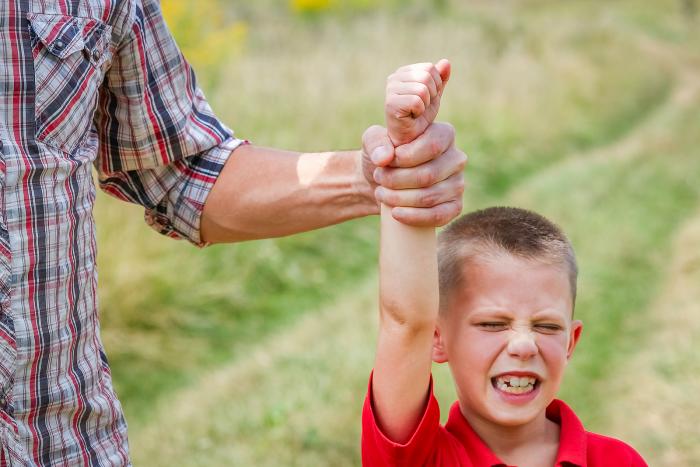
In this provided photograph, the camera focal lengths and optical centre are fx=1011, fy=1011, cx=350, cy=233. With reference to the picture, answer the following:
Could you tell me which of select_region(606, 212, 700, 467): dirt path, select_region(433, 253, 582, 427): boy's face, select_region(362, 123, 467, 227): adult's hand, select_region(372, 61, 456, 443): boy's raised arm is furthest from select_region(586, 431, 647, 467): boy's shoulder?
select_region(606, 212, 700, 467): dirt path

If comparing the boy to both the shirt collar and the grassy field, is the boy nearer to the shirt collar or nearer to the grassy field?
the shirt collar

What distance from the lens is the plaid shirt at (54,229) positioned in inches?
72.7

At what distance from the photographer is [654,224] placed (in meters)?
8.57

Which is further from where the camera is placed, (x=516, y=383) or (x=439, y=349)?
(x=439, y=349)

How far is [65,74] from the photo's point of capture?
2002 mm

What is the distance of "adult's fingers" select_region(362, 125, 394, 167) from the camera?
180cm

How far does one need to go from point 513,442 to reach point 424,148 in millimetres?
666

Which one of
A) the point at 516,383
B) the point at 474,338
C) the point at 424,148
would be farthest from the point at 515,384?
the point at 424,148

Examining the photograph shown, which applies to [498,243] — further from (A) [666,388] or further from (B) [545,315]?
(A) [666,388]

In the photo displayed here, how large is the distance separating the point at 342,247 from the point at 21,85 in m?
6.35

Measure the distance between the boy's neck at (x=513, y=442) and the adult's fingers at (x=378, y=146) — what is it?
0.58 meters

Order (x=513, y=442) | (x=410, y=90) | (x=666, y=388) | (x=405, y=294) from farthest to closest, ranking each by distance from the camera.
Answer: (x=666, y=388) < (x=513, y=442) < (x=405, y=294) < (x=410, y=90)

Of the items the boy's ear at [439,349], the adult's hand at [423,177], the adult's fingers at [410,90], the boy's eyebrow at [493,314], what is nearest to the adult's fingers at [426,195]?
the adult's hand at [423,177]

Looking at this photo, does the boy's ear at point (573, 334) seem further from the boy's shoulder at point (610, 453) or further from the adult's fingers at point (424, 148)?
the adult's fingers at point (424, 148)
